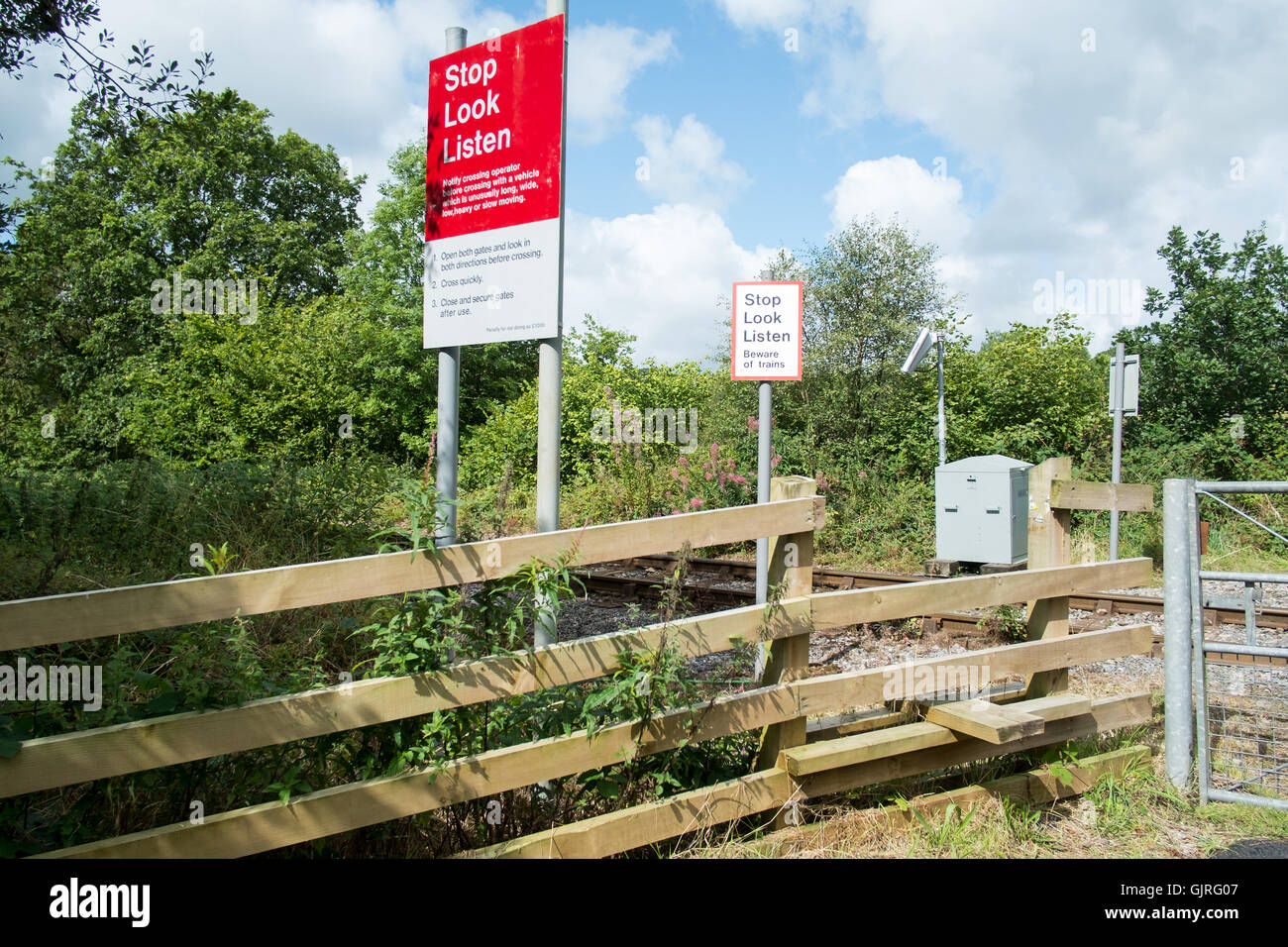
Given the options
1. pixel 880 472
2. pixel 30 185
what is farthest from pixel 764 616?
pixel 30 185

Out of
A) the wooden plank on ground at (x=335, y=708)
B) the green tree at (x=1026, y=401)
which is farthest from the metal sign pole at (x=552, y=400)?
the green tree at (x=1026, y=401)

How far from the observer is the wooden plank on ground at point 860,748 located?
3.54 m

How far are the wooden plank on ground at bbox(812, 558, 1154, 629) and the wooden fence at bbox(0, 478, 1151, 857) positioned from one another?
1 centimetres

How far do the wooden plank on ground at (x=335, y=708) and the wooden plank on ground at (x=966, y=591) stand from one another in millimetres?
375

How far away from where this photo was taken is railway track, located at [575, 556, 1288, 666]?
Answer: 796 cm

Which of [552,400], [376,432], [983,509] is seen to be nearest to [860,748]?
[552,400]

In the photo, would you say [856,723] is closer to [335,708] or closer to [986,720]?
[986,720]

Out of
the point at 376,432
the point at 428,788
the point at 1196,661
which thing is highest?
the point at 376,432

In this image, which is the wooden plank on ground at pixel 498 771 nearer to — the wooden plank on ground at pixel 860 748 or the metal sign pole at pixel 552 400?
the wooden plank on ground at pixel 860 748

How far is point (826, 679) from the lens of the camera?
367 cm

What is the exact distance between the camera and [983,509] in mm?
10359

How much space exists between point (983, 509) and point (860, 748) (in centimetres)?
752

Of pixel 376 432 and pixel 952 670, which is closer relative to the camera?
pixel 952 670
